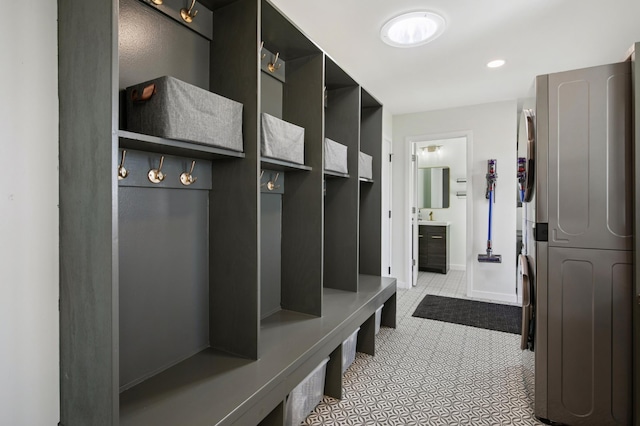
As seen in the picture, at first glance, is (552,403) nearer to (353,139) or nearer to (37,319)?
(353,139)

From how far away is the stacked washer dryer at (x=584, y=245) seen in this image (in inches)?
61.0

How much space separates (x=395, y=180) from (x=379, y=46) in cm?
227

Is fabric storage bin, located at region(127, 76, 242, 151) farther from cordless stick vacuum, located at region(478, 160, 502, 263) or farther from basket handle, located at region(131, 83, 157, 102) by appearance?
cordless stick vacuum, located at region(478, 160, 502, 263)

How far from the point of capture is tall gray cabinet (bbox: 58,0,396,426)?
0.95 meters

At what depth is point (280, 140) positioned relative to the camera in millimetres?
1660

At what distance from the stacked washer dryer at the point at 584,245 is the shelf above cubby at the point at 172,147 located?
5.16ft

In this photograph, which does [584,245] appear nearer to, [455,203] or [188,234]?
[188,234]

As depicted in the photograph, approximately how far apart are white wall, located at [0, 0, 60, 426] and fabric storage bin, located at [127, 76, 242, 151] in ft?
0.78

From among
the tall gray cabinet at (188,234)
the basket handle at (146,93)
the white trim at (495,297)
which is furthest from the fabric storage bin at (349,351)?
the white trim at (495,297)

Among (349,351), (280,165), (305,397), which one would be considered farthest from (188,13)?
(349,351)

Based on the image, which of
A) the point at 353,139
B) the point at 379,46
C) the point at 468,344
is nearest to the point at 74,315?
the point at 353,139

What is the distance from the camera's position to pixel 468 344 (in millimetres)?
2754

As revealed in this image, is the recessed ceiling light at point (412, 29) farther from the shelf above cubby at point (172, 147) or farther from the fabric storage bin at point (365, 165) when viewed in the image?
the shelf above cubby at point (172, 147)

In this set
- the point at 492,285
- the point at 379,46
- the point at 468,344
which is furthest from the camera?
the point at 492,285
